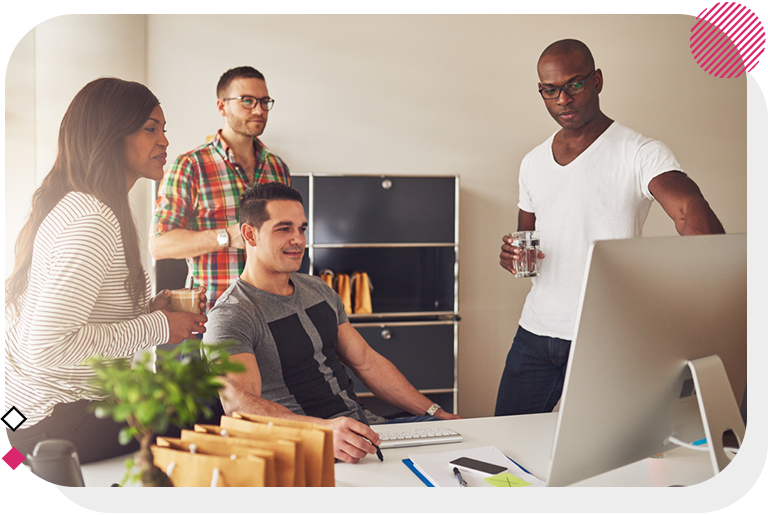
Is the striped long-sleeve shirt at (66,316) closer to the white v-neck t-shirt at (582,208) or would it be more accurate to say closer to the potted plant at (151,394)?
the potted plant at (151,394)

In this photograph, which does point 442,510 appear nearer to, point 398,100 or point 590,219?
point 590,219

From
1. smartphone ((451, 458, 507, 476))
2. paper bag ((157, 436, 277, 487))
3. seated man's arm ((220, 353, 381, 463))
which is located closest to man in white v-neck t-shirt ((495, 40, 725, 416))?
smartphone ((451, 458, 507, 476))

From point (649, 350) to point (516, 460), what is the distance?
42cm

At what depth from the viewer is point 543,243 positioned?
6.41 feet

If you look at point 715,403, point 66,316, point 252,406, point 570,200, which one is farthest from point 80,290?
point 570,200

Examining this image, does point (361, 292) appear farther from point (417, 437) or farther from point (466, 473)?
point (466, 473)

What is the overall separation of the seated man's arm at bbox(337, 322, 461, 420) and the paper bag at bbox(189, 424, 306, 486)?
3.27 feet

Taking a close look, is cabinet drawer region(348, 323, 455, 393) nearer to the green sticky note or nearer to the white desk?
the white desk

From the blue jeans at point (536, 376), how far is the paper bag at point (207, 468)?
128 centimetres

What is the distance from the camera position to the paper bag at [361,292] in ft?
9.70

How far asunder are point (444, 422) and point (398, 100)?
7.42 ft

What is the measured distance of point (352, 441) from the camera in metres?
1.11

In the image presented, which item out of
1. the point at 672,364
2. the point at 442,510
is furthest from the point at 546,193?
the point at 442,510

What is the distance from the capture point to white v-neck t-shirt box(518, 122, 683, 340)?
1795 millimetres
